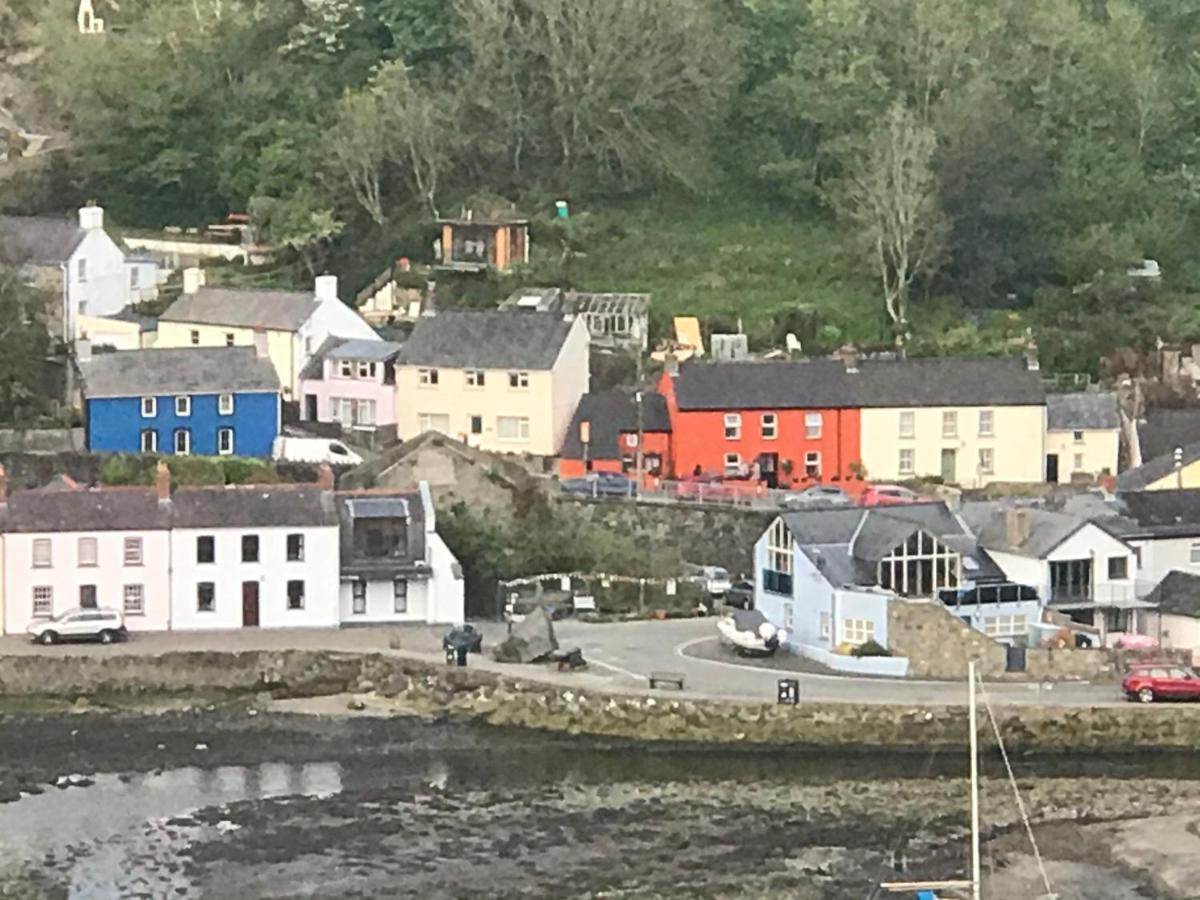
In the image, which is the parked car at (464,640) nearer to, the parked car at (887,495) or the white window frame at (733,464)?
the parked car at (887,495)

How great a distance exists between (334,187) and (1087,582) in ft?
105

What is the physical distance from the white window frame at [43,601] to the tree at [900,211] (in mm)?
26153

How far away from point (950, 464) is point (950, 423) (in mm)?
966

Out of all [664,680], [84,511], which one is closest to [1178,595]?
[664,680]

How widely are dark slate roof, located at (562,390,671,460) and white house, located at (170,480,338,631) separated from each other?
10444 millimetres

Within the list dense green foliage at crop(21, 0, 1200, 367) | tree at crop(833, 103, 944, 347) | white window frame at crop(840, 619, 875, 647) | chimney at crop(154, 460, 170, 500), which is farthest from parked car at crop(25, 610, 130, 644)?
tree at crop(833, 103, 944, 347)

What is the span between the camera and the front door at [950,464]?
200 ft

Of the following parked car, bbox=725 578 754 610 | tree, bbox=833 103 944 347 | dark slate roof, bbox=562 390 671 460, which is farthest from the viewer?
tree, bbox=833 103 944 347

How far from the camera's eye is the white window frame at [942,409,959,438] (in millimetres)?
60688

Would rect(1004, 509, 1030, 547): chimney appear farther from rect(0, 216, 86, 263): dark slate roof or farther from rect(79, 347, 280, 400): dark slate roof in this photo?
rect(0, 216, 86, 263): dark slate roof

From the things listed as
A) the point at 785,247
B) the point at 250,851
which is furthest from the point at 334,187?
the point at 250,851

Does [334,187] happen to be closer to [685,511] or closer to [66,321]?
[66,321]

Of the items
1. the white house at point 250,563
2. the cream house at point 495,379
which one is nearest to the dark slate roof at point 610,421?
the cream house at point 495,379

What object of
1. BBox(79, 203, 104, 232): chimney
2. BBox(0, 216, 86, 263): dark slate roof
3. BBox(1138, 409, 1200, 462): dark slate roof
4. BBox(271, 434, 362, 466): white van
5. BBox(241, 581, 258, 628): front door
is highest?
BBox(79, 203, 104, 232): chimney
